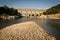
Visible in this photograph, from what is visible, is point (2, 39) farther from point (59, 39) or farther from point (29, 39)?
point (59, 39)

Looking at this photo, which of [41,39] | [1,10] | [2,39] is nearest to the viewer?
[2,39]

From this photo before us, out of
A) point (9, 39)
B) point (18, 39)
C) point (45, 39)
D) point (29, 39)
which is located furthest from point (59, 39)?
point (9, 39)

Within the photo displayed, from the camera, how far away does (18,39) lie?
1213cm

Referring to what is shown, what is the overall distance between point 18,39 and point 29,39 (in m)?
1.27

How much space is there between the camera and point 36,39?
1321 cm

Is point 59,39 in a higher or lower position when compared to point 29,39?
lower

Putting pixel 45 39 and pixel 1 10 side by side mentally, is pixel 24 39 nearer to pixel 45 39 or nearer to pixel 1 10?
pixel 45 39

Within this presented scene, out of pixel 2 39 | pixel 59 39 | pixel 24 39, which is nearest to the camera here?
pixel 2 39

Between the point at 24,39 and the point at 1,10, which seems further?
the point at 1,10

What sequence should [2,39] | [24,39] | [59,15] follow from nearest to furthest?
[2,39]
[24,39]
[59,15]

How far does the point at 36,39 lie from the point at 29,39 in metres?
0.94

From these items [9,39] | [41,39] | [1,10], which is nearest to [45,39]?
[41,39]

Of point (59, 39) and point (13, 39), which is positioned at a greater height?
point (13, 39)

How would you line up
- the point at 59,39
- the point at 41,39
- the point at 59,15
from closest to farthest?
the point at 41,39 → the point at 59,39 → the point at 59,15
